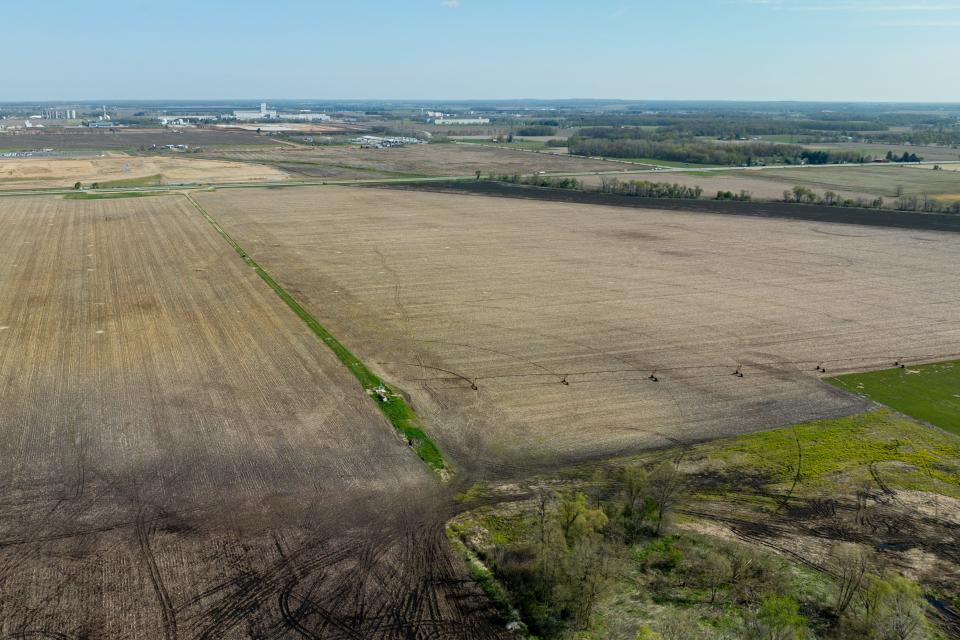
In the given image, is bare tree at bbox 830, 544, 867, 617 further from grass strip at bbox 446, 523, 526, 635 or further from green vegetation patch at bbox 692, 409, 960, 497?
grass strip at bbox 446, 523, 526, 635

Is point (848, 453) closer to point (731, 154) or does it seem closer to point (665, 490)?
point (665, 490)

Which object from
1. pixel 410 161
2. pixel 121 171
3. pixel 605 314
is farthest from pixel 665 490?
pixel 410 161

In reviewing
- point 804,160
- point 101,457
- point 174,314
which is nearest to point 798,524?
point 101,457

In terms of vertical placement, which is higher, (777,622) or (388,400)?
(388,400)

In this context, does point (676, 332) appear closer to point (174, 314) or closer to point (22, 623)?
point (174, 314)

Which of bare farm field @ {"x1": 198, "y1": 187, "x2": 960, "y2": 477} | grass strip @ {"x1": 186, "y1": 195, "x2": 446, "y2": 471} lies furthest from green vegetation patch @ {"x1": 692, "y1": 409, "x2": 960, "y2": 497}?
grass strip @ {"x1": 186, "y1": 195, "x2": 446, "y2": 471}

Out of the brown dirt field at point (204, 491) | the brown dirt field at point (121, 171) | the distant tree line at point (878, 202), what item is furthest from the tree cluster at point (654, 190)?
the brown dirt field at point (204, 491)

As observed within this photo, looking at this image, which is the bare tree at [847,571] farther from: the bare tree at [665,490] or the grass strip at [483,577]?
the grass strip at [483,577]
